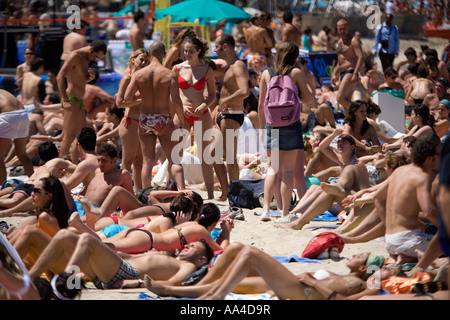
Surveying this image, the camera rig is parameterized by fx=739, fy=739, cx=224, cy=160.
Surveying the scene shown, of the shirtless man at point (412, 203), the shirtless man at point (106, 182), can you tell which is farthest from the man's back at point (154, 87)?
the shirtless man at point (412, 203)

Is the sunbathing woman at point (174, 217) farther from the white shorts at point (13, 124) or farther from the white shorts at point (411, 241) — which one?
the white shorts at point (13, 124)

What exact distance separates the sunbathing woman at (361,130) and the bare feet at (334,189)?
68.2 inches

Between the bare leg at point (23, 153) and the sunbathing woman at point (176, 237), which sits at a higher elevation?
the sunbathing woman at point (176, 237)

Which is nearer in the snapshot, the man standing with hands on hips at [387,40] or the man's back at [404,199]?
the man's back at [404,199]

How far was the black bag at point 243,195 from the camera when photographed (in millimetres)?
8016

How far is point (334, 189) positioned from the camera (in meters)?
6.87

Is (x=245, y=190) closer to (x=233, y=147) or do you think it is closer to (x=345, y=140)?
(x=233, y=147)

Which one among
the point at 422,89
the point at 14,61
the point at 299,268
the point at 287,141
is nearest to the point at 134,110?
the point at 287,141

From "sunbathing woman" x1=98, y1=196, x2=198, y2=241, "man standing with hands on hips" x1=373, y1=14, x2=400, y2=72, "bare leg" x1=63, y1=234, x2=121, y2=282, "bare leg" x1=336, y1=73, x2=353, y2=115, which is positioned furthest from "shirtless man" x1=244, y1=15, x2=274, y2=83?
"bare leg" x1=63, y1=234, x2=121, y2=282

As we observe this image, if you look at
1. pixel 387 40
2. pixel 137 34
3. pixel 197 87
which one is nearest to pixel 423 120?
pixel 197 87

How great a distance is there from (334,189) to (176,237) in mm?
1710

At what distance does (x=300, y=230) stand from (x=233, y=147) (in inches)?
76.3

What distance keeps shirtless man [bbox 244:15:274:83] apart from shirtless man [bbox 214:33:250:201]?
4.04 meters

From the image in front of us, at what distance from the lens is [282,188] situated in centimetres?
733
